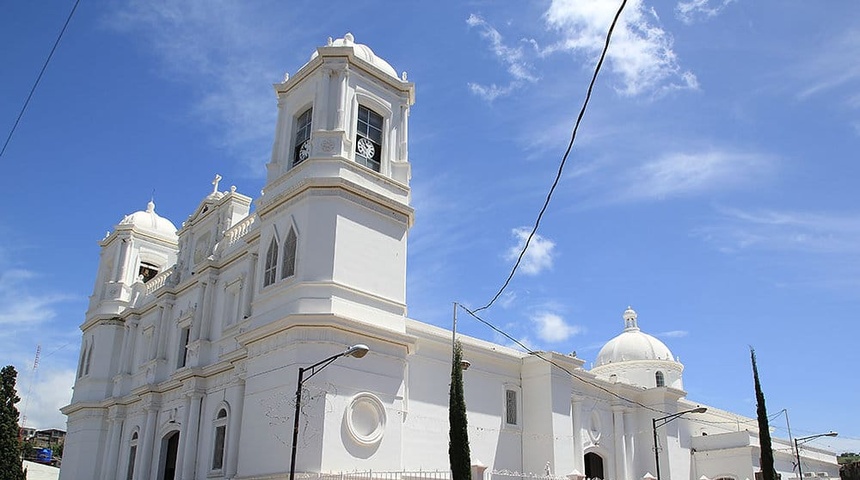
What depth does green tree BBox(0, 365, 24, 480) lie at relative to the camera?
32562 millimetres

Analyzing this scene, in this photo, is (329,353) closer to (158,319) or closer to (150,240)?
(158,319)

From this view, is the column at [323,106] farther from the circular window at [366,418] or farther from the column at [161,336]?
the column at [161,336]

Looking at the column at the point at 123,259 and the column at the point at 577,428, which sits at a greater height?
the column at the point at 123,259

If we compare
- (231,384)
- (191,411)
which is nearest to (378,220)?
(231,384)

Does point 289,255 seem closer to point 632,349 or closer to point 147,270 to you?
point 147,270

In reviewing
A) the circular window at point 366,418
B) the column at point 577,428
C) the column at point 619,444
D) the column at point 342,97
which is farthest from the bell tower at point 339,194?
the column at point 619,444

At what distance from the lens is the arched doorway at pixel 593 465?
119ft

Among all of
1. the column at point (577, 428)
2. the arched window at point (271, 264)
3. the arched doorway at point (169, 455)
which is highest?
the arched window at point (271, 264)

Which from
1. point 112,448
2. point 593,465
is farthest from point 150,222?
point 593,465

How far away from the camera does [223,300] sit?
101 ft

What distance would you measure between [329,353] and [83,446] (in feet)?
61.5

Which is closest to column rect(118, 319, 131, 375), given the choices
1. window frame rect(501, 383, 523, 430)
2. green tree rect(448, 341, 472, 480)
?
window frame rect(501, 383, 523, 430)

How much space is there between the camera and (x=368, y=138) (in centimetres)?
2784

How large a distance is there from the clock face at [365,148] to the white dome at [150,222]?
702 inches
